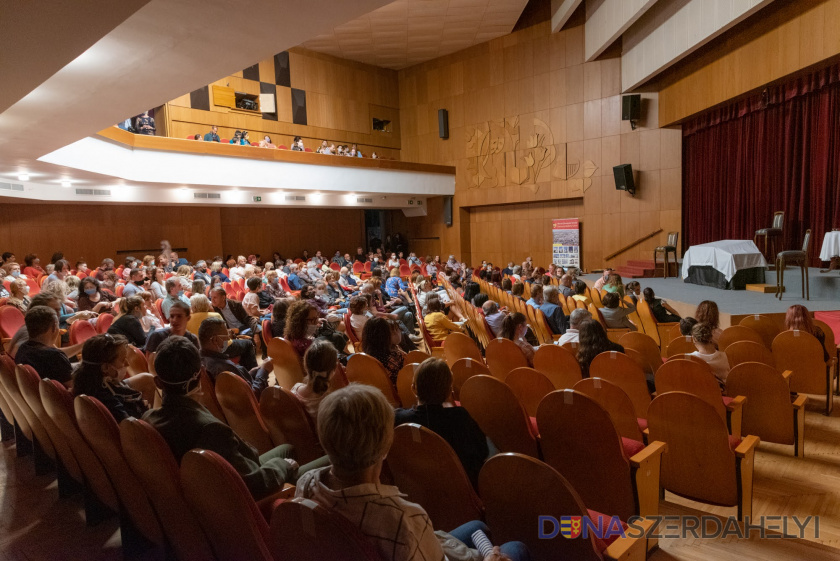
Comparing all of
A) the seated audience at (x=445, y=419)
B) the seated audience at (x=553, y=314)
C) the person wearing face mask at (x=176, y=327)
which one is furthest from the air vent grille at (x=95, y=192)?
the seated audience at (x=445, y=419)

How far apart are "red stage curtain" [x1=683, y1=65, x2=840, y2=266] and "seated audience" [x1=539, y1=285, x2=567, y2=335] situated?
5822mm

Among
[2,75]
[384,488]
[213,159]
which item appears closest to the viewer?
[384,488]

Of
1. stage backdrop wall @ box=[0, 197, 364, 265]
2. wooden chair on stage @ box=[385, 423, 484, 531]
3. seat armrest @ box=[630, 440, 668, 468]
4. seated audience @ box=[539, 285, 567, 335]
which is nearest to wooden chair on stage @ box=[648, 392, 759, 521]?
seat armrest @ box=[630, 440, 668, 468]

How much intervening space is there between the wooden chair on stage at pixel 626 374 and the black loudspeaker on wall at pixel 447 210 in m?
14.7

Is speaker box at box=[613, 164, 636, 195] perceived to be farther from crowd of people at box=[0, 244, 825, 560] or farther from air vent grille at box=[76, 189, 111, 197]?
air vent grille at box=[76, 189, 111, 197]

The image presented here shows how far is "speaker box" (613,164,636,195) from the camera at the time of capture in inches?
515

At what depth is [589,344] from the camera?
10.8 feet

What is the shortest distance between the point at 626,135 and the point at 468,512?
538 inches

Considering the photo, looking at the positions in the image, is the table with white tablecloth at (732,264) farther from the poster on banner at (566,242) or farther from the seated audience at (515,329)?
the poster on banner at (566,242)

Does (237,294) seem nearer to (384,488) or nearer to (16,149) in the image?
(16,149)

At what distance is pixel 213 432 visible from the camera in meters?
1.77

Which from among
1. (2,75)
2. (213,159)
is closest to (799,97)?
(2,75)

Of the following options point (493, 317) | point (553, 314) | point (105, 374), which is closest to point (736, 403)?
point (493, 317)

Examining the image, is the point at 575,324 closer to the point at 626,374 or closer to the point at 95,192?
the point at 626,374
